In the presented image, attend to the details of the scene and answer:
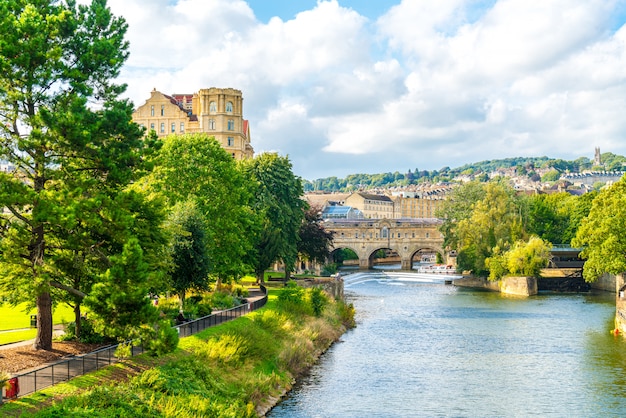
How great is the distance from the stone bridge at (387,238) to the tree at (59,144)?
98200 millimetres

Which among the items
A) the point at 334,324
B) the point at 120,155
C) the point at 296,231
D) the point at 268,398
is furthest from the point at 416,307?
the point at 120,155

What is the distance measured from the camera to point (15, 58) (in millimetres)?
24531

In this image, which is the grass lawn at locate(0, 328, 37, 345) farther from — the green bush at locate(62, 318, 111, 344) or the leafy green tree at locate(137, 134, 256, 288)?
the leafy green tree at locate(137, 134, 256, 288)

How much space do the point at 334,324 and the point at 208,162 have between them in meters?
13.5

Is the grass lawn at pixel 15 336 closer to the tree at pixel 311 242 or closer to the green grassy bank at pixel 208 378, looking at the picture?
the green grassy bank at pixel 208 378

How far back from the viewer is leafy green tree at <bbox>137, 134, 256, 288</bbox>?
47.1m

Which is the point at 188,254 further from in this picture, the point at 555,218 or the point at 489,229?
the point at 555,218

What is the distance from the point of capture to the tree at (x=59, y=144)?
80.6 ft

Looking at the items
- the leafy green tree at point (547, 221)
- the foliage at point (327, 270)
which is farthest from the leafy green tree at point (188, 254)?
the leafy green tree at point (547, 221)

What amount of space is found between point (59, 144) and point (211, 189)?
2353 centimetres

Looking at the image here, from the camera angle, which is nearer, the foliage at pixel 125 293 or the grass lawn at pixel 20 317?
the foliage at pixel 125 293

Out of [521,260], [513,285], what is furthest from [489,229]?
[513,285]

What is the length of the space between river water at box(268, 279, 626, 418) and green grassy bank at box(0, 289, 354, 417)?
1163mm

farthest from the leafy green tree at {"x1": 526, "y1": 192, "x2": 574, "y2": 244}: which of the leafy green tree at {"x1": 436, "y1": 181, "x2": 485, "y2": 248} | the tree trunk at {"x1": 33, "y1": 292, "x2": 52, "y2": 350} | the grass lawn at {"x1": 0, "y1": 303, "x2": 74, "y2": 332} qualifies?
the tree trunk at {"x1": 33, "y1": 292, "x2": 52, "y2": 350}
